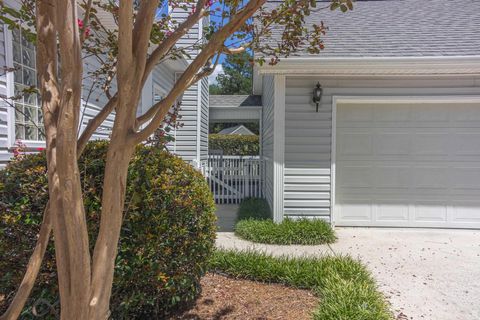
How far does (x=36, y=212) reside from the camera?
2514 millimetres

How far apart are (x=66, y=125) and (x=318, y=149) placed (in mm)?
5066

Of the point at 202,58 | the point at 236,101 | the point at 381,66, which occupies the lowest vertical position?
the point at 202,58

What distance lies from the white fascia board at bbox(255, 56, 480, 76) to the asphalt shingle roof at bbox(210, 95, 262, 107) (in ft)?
28.6

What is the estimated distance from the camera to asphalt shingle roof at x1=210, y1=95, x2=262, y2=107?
48.2 ft

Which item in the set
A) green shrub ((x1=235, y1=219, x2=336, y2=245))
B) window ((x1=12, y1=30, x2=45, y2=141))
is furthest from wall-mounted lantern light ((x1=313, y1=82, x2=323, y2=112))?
window ((x1=12, y1=30, x2=45, y2=141))

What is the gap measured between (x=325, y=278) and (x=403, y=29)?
543 cm

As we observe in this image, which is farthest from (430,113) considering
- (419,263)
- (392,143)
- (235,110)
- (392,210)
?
(235,110)

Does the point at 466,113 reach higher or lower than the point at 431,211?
higher

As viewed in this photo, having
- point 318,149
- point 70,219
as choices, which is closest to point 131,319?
point 70,219

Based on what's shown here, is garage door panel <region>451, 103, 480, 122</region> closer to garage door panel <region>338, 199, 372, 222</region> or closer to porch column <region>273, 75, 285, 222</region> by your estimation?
garage door panel <region>338, 199, 372, 222</region>

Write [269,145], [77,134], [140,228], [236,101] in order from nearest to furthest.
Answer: [77,134] → [140,228] → [269,145] → [236,101]

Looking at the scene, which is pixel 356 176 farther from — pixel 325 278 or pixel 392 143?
pixel 325 278

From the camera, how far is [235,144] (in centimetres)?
1884

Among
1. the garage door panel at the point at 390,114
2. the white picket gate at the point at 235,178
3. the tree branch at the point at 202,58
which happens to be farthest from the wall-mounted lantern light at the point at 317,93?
the tree branch at the point at 202,58
